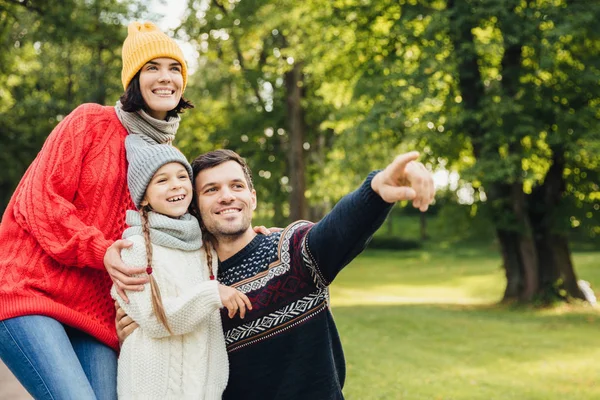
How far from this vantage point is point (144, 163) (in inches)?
112

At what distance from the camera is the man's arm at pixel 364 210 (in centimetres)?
224

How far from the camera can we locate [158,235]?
9.12ft

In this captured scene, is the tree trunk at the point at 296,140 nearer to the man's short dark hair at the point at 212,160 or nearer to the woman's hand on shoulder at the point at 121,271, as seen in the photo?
the man's short dark hair at the point at 212,160

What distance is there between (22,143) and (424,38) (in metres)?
11.0

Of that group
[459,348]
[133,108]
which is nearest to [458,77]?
[459,348]

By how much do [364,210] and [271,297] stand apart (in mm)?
631

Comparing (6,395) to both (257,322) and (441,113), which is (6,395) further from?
(441,113)

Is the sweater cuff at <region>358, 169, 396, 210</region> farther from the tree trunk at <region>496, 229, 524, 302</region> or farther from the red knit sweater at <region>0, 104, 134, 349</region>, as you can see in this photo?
the tree trunk at <region>496, 229, 524, 302</region>

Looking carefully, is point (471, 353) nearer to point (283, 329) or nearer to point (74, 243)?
point (283, 329)

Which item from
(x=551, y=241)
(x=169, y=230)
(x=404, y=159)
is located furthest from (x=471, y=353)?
(x=404, y=159)

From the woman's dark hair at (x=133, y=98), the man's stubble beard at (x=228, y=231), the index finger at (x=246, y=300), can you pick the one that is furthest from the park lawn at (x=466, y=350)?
the woman's dark hair at (x=133, y=98)

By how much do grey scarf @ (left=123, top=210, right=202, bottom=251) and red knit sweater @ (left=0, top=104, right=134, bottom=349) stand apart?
12 centimetres

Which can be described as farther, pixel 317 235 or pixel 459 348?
pixel 459 348

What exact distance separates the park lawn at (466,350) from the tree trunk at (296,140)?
3218mm
